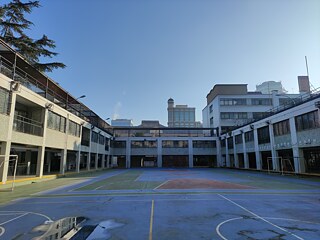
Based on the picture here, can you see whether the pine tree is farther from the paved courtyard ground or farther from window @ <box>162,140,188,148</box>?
window @ <box>162,140,188,148</box>

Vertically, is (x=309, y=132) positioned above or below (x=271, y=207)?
above

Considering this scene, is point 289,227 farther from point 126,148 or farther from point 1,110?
point 126,148

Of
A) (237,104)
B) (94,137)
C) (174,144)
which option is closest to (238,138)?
(237,104)

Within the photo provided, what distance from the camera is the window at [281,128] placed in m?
28.4

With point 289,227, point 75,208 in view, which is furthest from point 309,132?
point 75,208

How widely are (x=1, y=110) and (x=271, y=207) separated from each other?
18.9m

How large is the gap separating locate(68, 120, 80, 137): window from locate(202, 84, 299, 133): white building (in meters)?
36.2

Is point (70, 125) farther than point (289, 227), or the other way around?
point (70, 125)

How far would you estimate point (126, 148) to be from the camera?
56.5 meters

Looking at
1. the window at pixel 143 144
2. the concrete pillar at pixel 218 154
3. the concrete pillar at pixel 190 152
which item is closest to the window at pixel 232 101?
the concrete pillar at pixel 218 154

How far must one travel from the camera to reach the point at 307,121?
24.6 m

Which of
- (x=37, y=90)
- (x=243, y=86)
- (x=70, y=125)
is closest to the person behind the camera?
(x=37, y=90)

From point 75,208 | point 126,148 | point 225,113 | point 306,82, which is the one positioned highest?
point 306,82

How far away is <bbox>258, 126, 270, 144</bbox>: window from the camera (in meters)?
33.2
